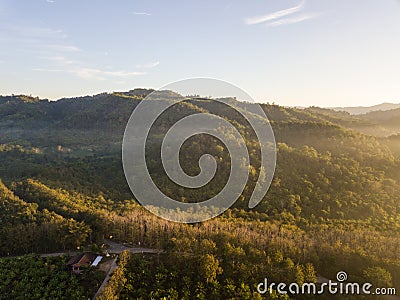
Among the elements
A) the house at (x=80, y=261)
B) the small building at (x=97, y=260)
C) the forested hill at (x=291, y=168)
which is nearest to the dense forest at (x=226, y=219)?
A: the forested hill at (x=291, y=168)

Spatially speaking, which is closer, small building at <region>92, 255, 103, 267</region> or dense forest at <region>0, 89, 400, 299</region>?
dense forest at <region>0, 89, 400, 299</region>

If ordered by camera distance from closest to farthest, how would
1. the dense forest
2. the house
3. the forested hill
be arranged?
the dense forest → the house → the forested hill

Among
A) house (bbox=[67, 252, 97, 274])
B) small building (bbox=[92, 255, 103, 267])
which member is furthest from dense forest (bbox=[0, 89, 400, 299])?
small building (bbox=[92, 255, 103, 267])

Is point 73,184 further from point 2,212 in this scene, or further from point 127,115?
point 127,115

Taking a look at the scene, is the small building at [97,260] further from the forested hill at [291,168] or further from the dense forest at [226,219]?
the forested hill at [291,168]

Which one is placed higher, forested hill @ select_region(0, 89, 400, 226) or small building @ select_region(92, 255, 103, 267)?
forested hill @ select_region(0, 89, 400, 226)

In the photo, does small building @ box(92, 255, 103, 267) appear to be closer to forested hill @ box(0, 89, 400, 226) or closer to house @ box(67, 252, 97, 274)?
house @ box(67, 252, 97, 274)

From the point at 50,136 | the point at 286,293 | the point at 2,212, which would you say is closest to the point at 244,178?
the point at 286,293

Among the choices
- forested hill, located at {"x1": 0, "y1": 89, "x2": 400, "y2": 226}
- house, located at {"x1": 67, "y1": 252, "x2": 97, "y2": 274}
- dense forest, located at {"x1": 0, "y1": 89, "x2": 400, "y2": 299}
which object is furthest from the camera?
forested hill, located at {"x1": 0, "y1": 89, "x2": 400, "y2": 226}
